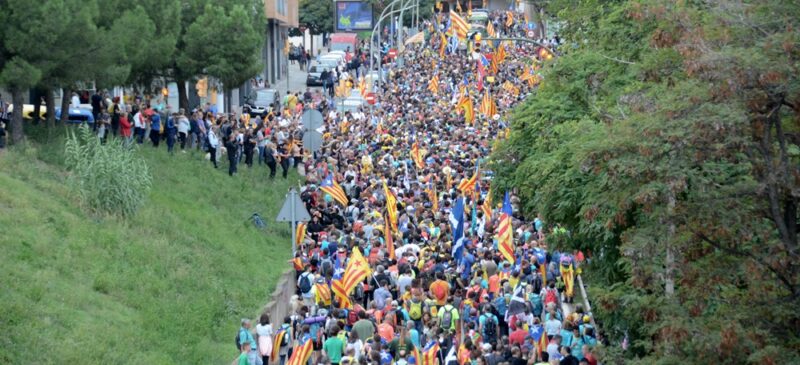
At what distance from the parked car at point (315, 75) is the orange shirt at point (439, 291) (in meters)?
48.5

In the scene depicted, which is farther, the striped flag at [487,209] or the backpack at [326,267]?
the striped flag at [487,209]

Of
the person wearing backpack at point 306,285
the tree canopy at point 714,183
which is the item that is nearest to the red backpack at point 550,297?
the person wearing backpack at point 306,285

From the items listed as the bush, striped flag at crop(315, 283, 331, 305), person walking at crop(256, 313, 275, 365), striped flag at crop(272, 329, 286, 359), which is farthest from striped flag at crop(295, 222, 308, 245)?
person walking at crop(256, 313, 275, 365)

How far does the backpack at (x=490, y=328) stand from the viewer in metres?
19.8

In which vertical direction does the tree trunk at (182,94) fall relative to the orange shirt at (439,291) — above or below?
above

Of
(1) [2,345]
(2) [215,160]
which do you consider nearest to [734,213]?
(1) [2,345]

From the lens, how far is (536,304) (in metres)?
21.7

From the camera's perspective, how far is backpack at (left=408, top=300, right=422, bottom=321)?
20.6 meters

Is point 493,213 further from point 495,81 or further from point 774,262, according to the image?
point 495,81

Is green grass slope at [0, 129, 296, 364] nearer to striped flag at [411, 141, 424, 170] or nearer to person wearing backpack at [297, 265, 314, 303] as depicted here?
person wearing backpack at [297, 265, 314, 303]

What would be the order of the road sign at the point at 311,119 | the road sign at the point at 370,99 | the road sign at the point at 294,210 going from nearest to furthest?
the road sign at the point at 294,210, the road sign at the point at 311,119, the road sign at the point at 370,99

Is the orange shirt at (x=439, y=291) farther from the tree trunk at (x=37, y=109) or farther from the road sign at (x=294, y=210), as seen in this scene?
the tree trunk at (x=37, y=109)

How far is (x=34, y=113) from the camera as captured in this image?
3431 cm

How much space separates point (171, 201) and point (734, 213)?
18.4m
